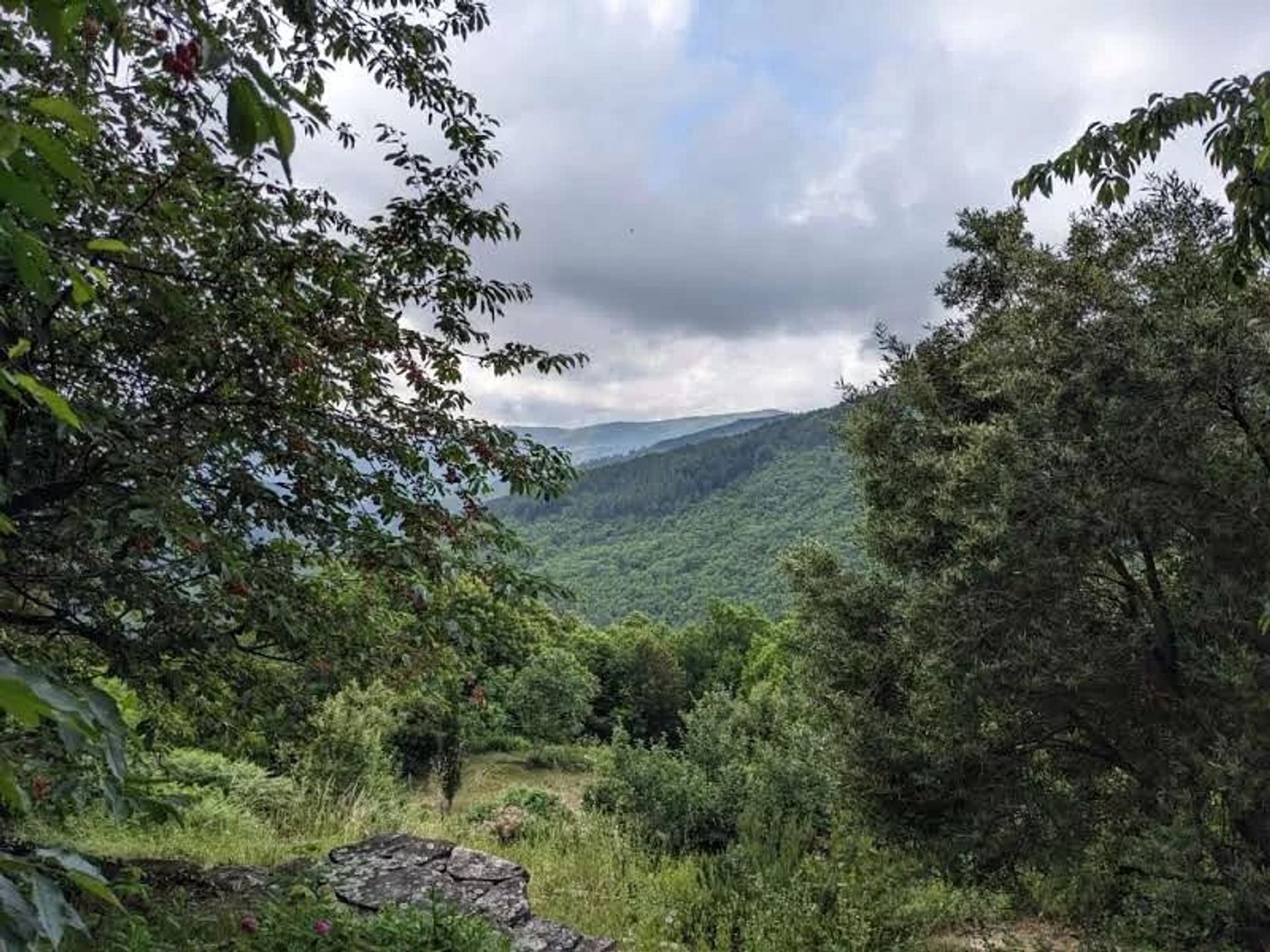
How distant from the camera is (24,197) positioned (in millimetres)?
675

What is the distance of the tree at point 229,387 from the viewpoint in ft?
8.08

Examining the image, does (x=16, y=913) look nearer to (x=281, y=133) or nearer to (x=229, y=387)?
(x=281, y=133)

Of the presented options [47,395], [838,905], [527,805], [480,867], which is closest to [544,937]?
[480,867]

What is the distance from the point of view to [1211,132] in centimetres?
230

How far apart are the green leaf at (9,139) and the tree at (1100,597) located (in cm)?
498

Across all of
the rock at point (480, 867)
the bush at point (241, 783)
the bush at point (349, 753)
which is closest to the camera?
the rock at point (480, 867)

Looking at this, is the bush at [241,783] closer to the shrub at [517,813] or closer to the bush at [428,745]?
the shrub at [517,813]

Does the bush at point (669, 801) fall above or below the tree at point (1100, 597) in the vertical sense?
below

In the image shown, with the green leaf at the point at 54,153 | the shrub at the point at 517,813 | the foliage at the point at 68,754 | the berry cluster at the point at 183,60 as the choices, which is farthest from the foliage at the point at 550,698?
the green leaf at the point at 54,153

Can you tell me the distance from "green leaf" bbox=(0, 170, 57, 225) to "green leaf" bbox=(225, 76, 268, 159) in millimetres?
166

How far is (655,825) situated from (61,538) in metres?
7.73

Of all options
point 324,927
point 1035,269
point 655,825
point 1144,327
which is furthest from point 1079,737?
point 324,927

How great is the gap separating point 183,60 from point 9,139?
1.54 metres

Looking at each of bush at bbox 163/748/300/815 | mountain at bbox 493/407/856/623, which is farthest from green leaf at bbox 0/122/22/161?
mountain at bbox 493/407/856/623
